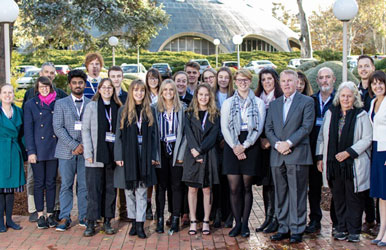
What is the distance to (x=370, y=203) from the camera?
6594 millimetres

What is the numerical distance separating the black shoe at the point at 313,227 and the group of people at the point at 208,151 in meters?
0.02

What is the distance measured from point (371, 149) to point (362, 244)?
1.18m

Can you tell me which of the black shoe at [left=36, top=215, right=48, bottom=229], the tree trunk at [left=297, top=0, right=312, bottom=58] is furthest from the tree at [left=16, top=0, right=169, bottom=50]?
the tree trunk at [left=297, top=0, right=312, bottom=58]

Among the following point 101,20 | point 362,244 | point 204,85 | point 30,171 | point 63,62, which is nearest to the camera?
point 362,244

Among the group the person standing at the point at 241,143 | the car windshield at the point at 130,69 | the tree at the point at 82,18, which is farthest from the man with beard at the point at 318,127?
the car windshield at the point at 130,69

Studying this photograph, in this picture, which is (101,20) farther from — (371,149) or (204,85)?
(371,149)

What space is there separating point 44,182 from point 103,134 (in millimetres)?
1233

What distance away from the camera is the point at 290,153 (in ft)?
19.4

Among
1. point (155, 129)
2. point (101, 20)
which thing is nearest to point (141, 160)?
point (155, 129)

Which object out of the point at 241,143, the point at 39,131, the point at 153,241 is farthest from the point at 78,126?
the point at 241,143

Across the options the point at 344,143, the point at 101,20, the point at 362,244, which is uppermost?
the point at 101,20

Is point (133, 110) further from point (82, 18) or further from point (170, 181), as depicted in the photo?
point (82, 18)

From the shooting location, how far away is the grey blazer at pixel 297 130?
231 inches

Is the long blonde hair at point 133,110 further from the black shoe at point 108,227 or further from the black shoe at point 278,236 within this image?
the black shoe at point 278,236
